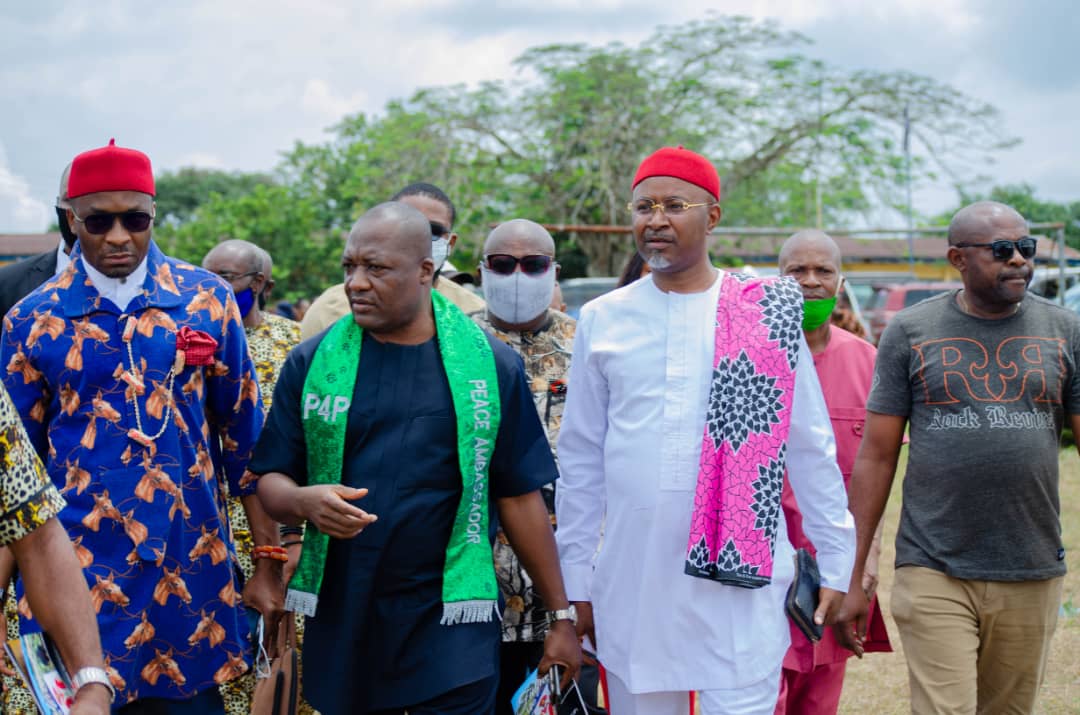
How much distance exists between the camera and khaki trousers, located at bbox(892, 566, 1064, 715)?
15.0 feet

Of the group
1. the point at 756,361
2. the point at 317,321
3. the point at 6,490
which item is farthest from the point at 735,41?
the point at 6,490

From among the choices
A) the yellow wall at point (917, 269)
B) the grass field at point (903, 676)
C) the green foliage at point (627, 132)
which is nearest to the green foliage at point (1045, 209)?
the yellow wall at point (917, 269)

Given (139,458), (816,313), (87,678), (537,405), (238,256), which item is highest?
(238,256)

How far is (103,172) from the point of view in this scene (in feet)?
12.5

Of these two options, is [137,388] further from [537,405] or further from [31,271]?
[537,405]

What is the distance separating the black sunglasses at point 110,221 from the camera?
382 cm

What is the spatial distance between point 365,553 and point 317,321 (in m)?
2.46

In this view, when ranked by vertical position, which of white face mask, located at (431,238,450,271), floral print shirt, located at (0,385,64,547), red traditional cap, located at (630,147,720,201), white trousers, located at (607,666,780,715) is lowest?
white trousers, located at (607,666,780,715)

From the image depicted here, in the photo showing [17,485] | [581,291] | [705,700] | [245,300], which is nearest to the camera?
[17,485]

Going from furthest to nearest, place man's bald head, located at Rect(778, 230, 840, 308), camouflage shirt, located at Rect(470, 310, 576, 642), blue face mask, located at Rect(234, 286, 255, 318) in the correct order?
blue face mask, located at Rect(234, 286, 255, 318)
man's bald head, located at Rect(778, 230, 840, 308)
camouflage shirt, located at Rect(470, 310, 576, 642)

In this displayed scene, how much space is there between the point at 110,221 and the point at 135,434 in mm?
684

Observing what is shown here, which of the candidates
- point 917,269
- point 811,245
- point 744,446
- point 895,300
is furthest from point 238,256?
point 917,269

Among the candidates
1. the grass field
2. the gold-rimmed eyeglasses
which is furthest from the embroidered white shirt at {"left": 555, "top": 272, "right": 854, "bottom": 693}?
the grass field

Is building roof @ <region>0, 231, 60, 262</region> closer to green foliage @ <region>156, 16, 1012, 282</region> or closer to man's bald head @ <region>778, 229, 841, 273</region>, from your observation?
green foliage @ <region>156, 16, 1012, 282</region>
